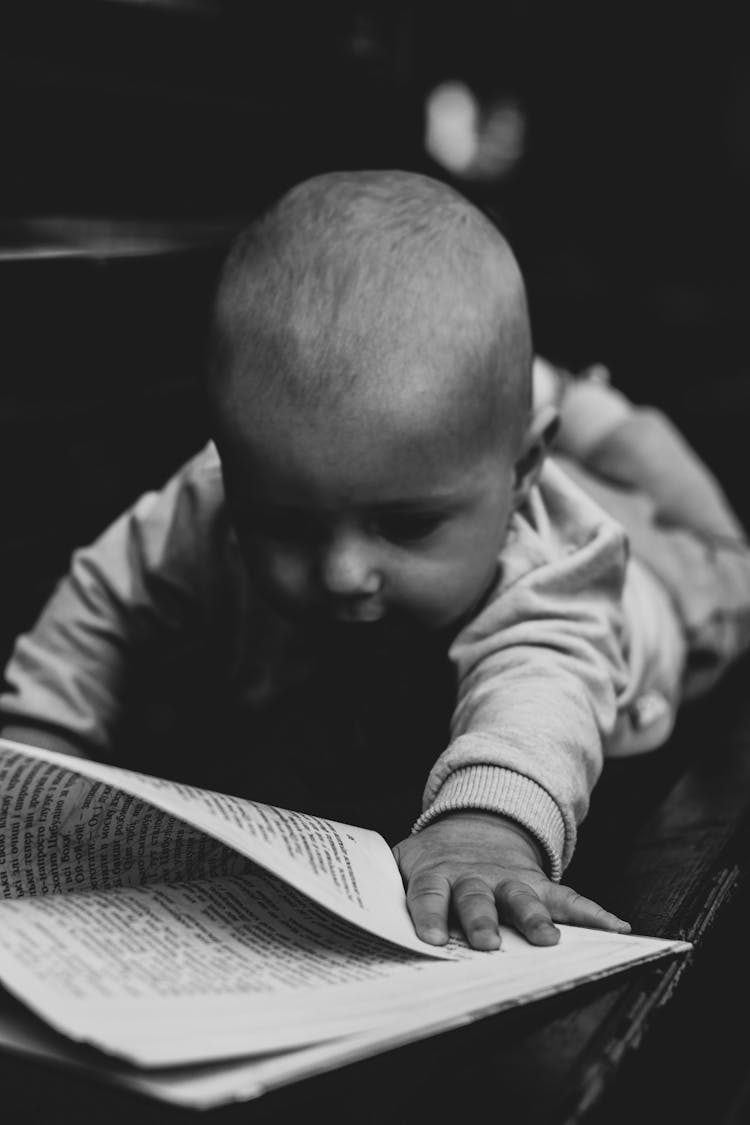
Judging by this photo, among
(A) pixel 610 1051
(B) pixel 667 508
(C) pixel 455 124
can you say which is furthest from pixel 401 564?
(C) pixel 455 124

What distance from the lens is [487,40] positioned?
2.79m

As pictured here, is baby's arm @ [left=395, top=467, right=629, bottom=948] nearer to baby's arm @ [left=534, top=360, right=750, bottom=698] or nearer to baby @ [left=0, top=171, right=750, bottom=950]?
baby @ [left=0, top=171, right=750, bottom=950]

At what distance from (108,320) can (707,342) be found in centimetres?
138

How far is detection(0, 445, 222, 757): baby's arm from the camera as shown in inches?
39.2

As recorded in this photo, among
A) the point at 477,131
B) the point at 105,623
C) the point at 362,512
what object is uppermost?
the point at 477,131

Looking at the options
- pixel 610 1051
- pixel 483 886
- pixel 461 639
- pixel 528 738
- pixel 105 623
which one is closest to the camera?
pixel 610 1051

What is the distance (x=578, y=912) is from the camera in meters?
0.61

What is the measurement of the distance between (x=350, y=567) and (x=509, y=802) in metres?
0.18

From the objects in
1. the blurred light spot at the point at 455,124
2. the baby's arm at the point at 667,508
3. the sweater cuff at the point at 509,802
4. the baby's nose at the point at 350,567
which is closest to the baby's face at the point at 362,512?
the baby's nose at the point at 350,567

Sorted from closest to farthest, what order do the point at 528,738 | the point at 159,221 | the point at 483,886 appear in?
the point at 483,886 < the point at 528,738 < the point at 159,221

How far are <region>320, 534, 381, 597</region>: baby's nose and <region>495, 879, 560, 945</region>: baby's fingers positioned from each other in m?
0.23

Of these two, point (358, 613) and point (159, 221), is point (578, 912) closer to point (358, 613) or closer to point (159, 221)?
point (358, 613)

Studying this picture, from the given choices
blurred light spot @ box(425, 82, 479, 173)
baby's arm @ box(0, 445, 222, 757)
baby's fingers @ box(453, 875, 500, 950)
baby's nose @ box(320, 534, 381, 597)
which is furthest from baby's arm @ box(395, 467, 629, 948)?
blurred light spot @ box(425, 82, 479, 173)

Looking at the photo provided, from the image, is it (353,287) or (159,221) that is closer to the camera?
(353,287)
